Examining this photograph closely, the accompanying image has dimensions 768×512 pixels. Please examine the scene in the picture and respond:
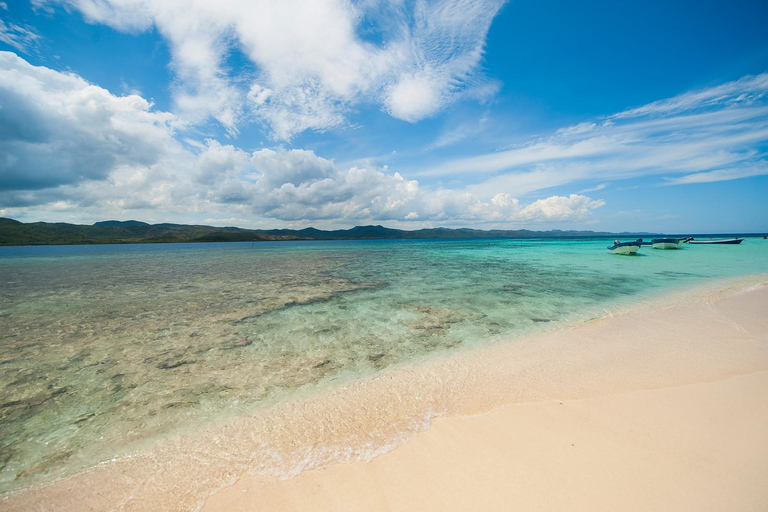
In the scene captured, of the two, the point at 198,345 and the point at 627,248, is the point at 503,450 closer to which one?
the point at 198,345

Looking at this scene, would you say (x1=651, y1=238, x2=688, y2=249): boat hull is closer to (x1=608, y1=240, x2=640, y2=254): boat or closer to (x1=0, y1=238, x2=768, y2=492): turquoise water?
(x1=608, y1=240, x2=640, y2=254): boat

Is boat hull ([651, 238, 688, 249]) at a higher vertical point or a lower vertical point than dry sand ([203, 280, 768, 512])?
higher

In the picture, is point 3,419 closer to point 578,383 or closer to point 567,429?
point 567,429

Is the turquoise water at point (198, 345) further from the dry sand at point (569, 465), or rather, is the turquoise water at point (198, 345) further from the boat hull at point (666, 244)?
the boat hull at point (666, 244)

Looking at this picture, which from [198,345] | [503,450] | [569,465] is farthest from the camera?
[198,345]

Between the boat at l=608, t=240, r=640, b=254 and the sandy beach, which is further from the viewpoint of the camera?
the boat at l=608, t=240, r=640, b=254

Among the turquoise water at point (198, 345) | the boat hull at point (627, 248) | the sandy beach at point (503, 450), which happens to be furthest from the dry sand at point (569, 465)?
the boat hull at point (627, 248)

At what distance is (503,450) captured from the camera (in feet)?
12.0

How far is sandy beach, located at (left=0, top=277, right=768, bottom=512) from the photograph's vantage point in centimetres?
300

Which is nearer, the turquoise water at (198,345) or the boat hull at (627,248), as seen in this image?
the turquoise water at (198,345)

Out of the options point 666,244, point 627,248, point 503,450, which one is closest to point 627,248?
point 627,248

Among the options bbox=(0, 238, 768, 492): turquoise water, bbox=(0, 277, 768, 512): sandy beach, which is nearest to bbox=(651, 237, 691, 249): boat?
bbox=(0, 238, 768, 492): turquoise water

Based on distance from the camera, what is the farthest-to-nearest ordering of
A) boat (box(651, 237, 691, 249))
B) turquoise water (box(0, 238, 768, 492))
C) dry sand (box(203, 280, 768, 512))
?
boat (box(651, 237, 691, 249)) → turquoise water (box(0, 238, 768, 492)) → dry sand (box(203, 280, 768, 512))

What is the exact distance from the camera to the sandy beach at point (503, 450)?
9.86 ft
